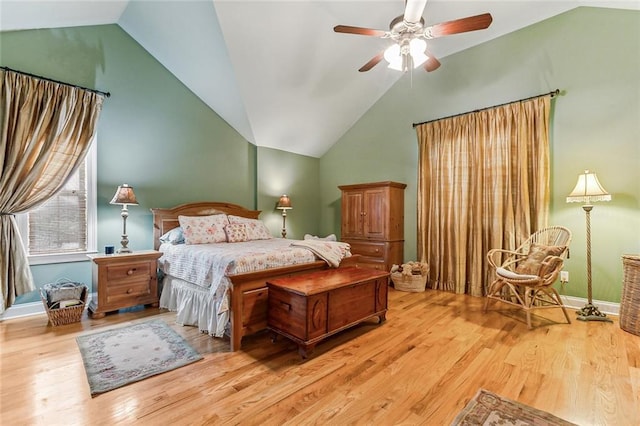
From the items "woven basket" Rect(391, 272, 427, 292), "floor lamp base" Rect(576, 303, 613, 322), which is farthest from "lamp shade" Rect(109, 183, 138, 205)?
"floor lamp base" Rect(576, 303, 613, 322)

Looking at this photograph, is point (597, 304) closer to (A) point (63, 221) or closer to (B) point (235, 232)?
(B) point (235, 232)

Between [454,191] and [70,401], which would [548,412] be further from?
[454,191]

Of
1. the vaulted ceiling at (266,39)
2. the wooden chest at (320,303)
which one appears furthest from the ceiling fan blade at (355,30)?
the wooden chest at (320,303)

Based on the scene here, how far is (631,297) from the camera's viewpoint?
2.77m

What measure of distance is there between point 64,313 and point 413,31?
4.16 m

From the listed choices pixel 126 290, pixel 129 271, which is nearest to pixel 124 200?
pixel 129 271

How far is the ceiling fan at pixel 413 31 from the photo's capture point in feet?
7.43

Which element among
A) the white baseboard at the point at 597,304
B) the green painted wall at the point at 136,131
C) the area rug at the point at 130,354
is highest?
the green painted wall at the point at 136,131

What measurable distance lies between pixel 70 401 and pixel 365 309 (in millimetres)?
2157

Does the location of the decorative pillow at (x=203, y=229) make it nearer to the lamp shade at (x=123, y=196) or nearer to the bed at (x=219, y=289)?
the bed at (x=219, y=289)

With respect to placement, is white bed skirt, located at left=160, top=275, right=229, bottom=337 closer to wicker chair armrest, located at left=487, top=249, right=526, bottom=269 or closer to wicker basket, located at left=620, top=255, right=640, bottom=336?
wicker chair armrest, located at left=487, top=249, right=526, bottom=269

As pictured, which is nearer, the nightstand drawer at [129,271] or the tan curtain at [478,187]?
the nightstand drawer at [129,271]

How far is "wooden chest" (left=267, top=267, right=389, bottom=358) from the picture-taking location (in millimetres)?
2246

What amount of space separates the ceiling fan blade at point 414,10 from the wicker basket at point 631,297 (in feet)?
9.78
